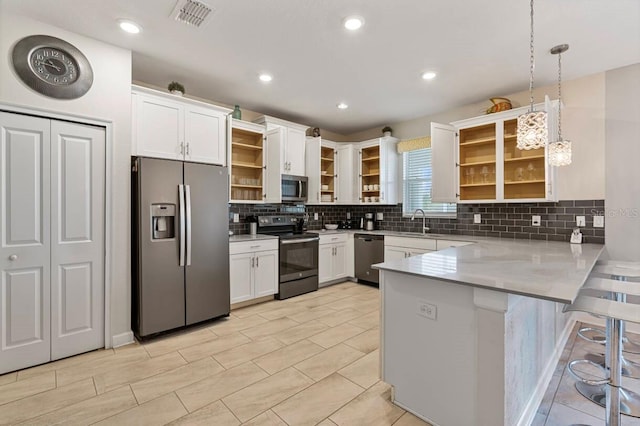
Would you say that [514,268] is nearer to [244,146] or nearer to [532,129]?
[532,129]

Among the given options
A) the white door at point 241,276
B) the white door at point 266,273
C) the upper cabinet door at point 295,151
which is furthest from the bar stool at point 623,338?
the upper cabinet door at point 295,151

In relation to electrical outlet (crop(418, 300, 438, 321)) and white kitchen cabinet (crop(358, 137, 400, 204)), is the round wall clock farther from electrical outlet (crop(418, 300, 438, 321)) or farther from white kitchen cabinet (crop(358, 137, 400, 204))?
white kitchen cabinet (crop(358, 137, 400, 204))

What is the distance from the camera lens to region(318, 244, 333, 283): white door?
15.1ft

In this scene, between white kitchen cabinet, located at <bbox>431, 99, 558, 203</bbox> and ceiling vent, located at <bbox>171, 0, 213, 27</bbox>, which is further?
white kitchen cabinet, located at <bbox>431, 99, 558, 203</bbox>

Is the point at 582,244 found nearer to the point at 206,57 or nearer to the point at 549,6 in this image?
the point at 549,6

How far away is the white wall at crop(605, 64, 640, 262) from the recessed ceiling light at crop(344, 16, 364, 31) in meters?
2.78

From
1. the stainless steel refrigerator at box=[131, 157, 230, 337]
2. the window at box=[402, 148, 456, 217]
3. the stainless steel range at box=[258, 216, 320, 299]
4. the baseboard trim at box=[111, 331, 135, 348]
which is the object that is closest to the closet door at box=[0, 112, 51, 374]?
the baseboard trim at box=[111, 331, 135, 348]

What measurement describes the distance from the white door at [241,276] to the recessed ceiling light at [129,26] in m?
2.34

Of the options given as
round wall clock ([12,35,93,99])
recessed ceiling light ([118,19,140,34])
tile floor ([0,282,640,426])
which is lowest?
tile floor ([0,282,640,426])

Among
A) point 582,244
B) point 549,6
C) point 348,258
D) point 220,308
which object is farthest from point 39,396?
point 582,244

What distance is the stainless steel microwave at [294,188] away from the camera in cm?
436

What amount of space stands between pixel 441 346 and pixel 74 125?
3.23 m

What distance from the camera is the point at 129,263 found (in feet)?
9.14

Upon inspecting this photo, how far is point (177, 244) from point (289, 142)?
2.24 meters
